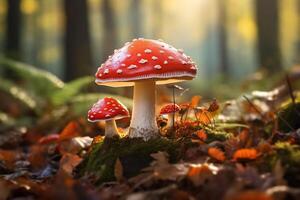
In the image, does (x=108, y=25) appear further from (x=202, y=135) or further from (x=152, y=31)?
(x=202, y=135)

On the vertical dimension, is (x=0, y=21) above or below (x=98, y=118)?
above

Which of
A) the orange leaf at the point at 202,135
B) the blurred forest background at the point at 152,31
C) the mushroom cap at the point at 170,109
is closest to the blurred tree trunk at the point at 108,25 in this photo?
the blurred forest background at the point at 152,31

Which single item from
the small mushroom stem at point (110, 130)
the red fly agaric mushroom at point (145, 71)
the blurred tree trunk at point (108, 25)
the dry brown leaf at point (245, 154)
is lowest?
the dry brown leaf at point (245, 154)

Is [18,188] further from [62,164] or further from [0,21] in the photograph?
[0,21]

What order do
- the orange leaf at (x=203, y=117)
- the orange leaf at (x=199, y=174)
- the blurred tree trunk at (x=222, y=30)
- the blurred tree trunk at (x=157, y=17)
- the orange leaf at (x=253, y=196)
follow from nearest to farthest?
the orange leaf at (x=253, y=196) < the orange leaf at (x=199, y=174) < the orange leaf at (x=203, y=117) < the blurred tree trunk at (x=222, y=30) < the blurred tree trunk at (x=157, y=17)

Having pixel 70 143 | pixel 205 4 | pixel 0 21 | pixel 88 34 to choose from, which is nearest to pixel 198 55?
pixel 205 4

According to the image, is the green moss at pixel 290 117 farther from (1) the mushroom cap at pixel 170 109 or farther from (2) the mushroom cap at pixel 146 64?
(2) the mushroom cap at pixel 146 64

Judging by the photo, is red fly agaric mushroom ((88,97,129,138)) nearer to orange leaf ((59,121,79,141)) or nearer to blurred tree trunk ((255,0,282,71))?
orange leaf ((59,121,79,141))

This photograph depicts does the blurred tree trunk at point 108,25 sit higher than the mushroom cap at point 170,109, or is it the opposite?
the blurred tree trunk at point 108,25
